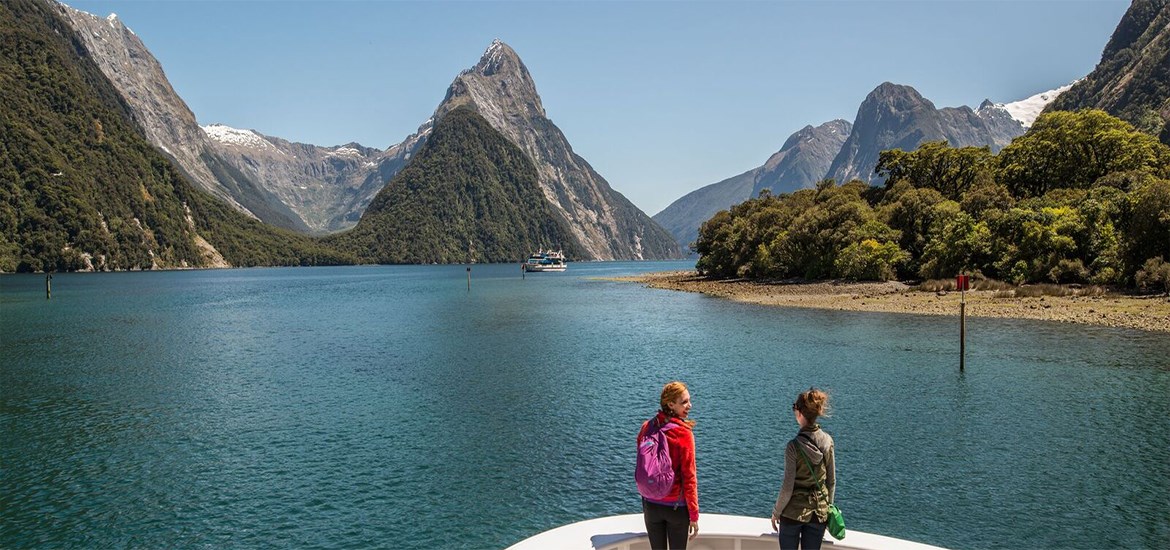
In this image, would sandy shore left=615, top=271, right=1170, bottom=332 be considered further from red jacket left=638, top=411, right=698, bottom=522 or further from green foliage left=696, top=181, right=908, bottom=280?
red jacket left=638, top=411, right=698, bottom=522

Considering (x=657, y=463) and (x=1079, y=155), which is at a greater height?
(x=1079, y=155)

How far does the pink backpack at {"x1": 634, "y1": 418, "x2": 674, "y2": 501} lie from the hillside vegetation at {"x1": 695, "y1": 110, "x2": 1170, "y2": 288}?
78579mm

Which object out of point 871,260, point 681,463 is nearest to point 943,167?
point 871,260

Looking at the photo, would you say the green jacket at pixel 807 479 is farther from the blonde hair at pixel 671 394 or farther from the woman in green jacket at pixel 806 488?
the blonde hair at pixel 671 394

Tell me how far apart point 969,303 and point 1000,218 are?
2134 centimetres

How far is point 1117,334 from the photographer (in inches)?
2004

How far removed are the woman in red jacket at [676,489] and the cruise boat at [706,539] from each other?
697 millimetres

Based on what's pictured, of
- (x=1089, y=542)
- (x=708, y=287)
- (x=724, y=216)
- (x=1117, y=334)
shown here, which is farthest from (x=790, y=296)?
(x=1089, y=542)

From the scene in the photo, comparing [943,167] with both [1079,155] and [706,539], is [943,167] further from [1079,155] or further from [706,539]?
[706,539]

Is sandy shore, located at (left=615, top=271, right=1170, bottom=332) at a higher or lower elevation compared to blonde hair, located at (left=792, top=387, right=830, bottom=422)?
lower

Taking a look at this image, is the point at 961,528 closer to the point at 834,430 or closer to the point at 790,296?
the point at 834,430

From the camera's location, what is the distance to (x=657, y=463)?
8414mm

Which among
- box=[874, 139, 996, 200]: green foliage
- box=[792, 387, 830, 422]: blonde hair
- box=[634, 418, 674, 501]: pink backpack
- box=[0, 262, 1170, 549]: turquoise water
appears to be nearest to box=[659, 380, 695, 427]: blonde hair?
box=[634, 418, 674, 501]: pink backpack

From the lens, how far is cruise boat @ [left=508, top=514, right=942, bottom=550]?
9344mm
